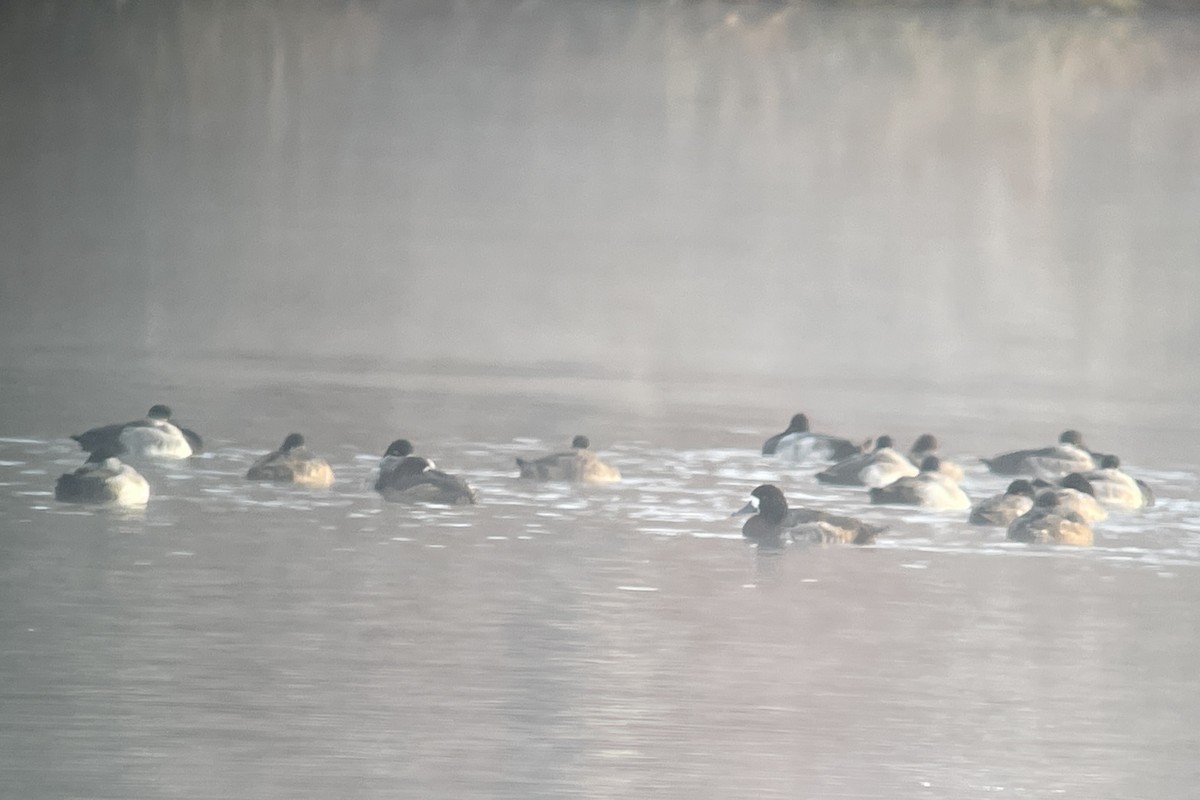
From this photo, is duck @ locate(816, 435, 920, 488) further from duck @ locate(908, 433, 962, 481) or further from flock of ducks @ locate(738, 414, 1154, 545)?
duck @ locate(908, 433, 962, 481)

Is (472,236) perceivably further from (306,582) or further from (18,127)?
(306,582)

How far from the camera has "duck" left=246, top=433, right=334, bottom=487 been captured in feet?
33.0

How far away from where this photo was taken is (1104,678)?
7.35 m

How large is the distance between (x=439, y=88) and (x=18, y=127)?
4.80 metres

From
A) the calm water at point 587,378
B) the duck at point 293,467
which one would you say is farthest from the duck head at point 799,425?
the duck at point 293,467

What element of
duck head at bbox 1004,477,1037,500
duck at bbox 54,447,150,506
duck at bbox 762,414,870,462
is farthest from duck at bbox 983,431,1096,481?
duck at bbox 54,447,150,506

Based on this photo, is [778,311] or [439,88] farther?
[439,88]

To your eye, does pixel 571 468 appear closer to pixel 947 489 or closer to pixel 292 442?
pixel 292 442

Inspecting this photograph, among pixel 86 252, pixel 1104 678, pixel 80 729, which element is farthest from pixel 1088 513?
pixel 86 252

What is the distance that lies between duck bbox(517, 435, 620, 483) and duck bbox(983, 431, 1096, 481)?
2.02m

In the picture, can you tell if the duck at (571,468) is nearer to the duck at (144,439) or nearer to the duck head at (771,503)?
the duck head at (771,503)

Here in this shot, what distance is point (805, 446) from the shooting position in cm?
1107

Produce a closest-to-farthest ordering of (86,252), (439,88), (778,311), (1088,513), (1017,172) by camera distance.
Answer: (1088,513), (778,311), (86,252), (1017,172), (439,88)

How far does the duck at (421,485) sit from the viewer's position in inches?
384
